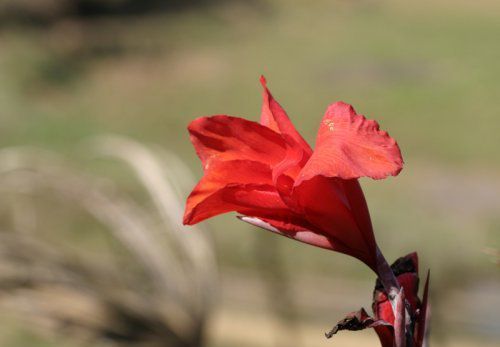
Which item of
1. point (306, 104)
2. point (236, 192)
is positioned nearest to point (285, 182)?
point (236, 192)

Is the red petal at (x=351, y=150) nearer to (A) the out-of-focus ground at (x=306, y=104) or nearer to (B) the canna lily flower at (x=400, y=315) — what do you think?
(B) the canna lily flower at (x=400, y=315)

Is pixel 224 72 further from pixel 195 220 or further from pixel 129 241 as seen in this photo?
pixel 195 220

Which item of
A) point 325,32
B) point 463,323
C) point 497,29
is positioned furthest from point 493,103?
point 463,323

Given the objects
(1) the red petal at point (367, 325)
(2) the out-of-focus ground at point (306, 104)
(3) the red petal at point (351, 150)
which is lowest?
(1) the red petal at point (367, 325)

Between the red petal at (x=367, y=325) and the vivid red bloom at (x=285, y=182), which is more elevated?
the vivid red bloom at (x=285, y=182)

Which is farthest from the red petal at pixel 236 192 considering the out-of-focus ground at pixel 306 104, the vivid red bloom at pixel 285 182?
the out-of-focus ground at pixel 306 104

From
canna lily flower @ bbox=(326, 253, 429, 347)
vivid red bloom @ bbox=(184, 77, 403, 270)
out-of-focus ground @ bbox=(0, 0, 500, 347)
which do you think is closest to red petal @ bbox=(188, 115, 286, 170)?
vivid red bloom @ bbox=(184, 77, 403, 270)

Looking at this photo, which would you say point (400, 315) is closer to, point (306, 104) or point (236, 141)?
point (236, 141)
